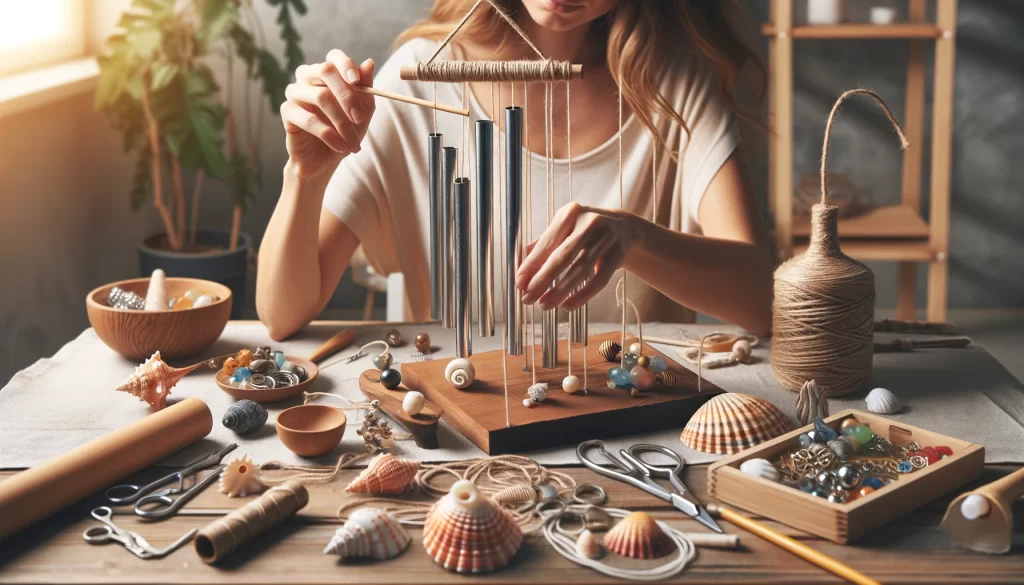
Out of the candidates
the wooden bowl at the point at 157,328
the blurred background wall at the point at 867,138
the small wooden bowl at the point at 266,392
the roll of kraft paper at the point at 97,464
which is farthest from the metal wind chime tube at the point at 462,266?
the blurred background wall at the point at 867,138

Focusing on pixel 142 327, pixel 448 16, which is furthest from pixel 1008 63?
pixel 142 327

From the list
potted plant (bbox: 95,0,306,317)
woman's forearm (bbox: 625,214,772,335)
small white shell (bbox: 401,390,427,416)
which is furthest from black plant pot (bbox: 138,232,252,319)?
small white shell (bbox: 401,390,427,416)

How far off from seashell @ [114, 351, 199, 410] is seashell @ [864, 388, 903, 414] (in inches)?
39.4

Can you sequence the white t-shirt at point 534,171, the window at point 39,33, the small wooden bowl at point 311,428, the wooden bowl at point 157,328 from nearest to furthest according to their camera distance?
1. the small wooden bowl at point 311,428
2. the wooden bowl at point 157,328
3. the white t-shirt at point 534,171
4. the window at point 39,33

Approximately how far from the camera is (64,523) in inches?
45.2

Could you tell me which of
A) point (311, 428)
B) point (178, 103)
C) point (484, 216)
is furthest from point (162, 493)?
point (178, 103)

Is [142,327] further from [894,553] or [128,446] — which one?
[894,553]

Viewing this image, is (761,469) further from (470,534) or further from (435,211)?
(435,211)

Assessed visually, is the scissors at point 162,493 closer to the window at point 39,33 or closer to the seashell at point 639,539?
the seashell at point 639,539

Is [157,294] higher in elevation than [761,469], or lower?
higher

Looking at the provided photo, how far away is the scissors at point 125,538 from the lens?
3.53 feet

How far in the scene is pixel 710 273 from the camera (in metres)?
1.75

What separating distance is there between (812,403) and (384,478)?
0.59m

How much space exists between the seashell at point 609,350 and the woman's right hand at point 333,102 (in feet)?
1.57
